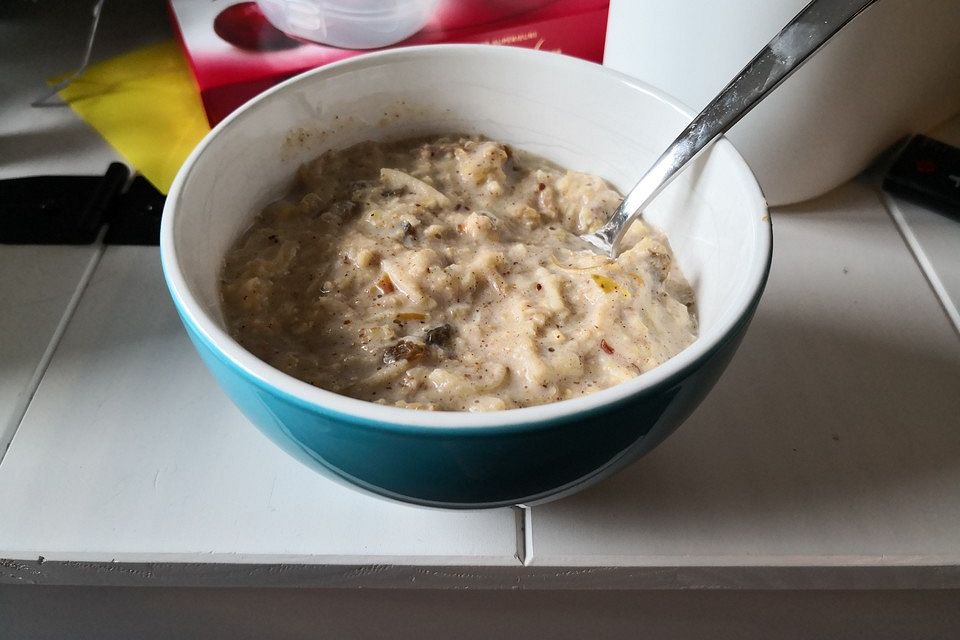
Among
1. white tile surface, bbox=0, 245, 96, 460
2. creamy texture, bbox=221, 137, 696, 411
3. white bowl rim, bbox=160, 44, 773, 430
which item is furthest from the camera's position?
white tile surface, bbox=0, 245, 96, 460

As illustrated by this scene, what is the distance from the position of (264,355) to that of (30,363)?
0.89 ft

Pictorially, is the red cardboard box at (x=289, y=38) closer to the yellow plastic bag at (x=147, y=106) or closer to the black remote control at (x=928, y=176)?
the yellow plastic bag at (x=147, y=106)

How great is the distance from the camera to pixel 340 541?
0.58m

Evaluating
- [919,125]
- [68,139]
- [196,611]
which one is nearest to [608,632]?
[196,611]

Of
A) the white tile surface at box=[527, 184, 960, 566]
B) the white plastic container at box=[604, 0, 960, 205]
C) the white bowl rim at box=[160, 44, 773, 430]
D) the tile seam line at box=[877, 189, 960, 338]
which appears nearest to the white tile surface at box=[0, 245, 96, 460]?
the white bowl rim at box=[160, 44, 773, 430]

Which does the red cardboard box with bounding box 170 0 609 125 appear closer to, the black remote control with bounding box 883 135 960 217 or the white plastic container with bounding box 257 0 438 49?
the white plastic container with bounding box 257 0 438 49

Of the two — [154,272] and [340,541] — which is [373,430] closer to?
[340,541]

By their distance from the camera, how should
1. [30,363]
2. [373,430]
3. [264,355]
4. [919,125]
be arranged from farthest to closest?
[919,125]
[30,363]
[264,355]
[373,430]

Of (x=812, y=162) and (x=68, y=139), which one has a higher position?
(x=68, y=139)

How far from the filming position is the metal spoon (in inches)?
22.5

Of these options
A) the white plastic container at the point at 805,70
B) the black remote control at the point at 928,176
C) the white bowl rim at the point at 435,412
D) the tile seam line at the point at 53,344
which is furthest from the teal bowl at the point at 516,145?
the black remote control at the point at 928,176

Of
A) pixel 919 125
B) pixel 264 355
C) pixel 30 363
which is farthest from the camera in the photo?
pixel 919 125

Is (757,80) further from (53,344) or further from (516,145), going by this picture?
(53,344)

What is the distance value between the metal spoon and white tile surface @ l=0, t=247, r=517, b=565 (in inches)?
11.3
